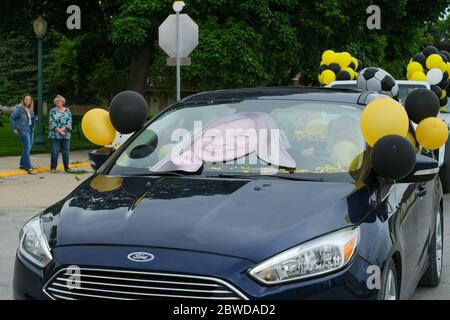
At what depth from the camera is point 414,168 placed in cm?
464

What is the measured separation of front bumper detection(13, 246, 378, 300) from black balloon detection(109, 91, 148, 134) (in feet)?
7.33

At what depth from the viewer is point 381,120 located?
4.79m

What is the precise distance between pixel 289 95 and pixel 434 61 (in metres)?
12.0

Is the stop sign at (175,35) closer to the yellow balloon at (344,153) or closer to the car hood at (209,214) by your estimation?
the yellow balloon at (344,153)

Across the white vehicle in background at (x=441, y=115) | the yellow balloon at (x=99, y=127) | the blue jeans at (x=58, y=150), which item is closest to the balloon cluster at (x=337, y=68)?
the white vehicle in background at (x=441, y=115)

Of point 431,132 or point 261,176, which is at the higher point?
point 431,132

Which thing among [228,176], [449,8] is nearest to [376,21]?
[449,8]

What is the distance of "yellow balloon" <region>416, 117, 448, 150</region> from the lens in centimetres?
628

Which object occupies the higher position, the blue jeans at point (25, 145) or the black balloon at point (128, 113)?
the black balloon at point (128, 113)

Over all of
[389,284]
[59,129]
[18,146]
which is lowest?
[18,146]

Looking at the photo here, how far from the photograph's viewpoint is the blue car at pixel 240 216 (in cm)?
364

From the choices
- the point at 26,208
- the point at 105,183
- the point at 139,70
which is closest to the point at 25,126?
the point at 26,208

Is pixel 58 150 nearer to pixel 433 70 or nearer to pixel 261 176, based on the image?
pixel 433 70

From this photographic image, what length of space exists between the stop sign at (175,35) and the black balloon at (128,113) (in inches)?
331
